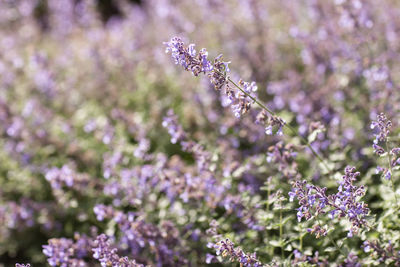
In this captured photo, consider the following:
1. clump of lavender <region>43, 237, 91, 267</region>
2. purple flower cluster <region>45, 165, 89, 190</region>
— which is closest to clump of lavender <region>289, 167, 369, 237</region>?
clump of lavender <region>43, 237, 91, 267</region>

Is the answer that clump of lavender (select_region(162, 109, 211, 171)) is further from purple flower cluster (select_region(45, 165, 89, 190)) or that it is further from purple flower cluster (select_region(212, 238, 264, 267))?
purple flower cluster (select_region(45, 165, 89, 190))

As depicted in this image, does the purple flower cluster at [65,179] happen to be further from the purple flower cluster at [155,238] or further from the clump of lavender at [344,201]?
the clump of lavender at [344,201]

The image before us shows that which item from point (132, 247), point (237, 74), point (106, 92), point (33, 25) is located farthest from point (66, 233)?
point (33, 25)

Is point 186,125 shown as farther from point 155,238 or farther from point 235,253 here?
point 235,253

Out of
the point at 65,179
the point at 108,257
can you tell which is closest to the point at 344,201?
the point at 108,257

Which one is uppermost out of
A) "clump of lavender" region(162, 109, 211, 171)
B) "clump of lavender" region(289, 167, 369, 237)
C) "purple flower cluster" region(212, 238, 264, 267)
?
"clump of lavender" region(162, 109, 211, 171)

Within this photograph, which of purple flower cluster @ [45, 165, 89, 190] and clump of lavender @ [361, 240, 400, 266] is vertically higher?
purple flower cluster @ [45, 165, 89, 190]

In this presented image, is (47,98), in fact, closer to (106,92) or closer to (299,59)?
(106,92)

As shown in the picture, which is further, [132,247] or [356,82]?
[356,82]

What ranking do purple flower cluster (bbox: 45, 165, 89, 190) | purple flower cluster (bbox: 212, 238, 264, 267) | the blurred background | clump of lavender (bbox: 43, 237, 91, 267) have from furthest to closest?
purple flower cluster (bbox: 45, 165, 89, 190)
the blurred background
clump of lavender (bbox: 43, 237, 91, 267)
purple flower cluster (bbox: 212, 238, 264, 267)

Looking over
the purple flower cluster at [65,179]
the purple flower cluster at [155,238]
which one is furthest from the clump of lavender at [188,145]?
the purple flower cluster at [65,179]

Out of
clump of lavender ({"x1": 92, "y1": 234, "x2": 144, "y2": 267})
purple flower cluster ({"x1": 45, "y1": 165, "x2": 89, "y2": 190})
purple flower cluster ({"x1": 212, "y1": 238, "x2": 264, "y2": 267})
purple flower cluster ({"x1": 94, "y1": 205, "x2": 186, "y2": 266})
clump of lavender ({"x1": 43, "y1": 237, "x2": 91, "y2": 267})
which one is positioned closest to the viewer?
purple flower cluster ({"x1": 212, "y1": 238, "x2": 264, "y2": 267})
